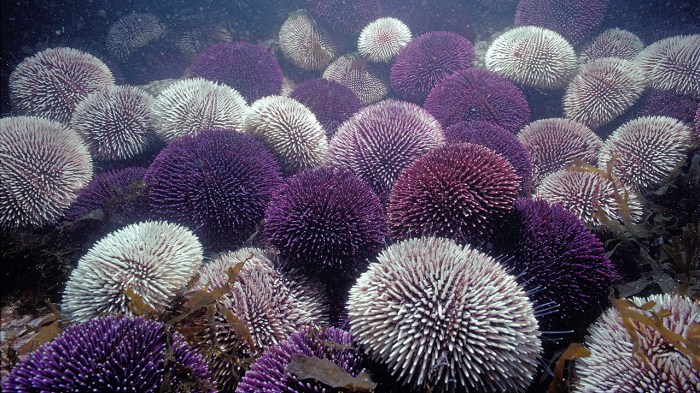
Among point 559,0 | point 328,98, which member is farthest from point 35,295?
point 559,0

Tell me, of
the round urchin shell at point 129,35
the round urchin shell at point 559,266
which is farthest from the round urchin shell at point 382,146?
the round urchin shell at point 129,35

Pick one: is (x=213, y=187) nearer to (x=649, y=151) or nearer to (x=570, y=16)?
(x=649, y=151)

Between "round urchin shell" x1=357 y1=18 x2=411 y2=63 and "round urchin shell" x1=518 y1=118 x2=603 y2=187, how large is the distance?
3705mm

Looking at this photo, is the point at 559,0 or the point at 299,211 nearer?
the point at 299,211

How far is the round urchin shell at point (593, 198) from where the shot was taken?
3.38m

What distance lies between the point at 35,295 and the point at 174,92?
2.54 meters

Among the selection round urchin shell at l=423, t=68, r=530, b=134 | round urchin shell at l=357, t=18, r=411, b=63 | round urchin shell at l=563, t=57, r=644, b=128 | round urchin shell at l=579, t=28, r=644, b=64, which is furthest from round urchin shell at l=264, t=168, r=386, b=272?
round urchin shell at l=579, t=28, r=644, b=64

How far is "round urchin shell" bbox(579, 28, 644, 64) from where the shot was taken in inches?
269

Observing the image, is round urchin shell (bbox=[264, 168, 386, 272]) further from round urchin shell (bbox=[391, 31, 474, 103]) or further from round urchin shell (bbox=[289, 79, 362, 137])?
round urchin shell (bbox=[391, 31, 474, 103])

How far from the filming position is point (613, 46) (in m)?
6.91

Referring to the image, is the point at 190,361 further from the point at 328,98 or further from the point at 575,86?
the point at 575,86

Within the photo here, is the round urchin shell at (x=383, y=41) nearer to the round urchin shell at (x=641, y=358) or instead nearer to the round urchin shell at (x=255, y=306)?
the round urchin shell at (x=255, y=306)

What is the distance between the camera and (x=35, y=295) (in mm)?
3420

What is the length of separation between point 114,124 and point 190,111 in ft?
3.32
